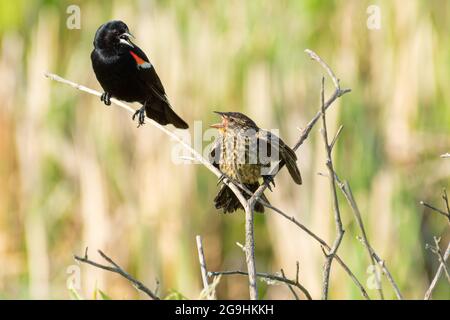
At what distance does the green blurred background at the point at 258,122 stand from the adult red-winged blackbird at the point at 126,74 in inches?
69.2

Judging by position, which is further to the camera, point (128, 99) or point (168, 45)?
point (168, 45)

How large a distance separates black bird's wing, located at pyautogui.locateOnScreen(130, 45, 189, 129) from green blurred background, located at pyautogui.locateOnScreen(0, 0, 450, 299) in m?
1.79

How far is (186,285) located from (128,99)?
2328 millimetres

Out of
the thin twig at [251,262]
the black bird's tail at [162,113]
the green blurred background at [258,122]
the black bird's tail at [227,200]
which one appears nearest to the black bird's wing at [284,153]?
the black bird's tail at [227,200]

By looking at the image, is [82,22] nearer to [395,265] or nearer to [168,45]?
[168,45]

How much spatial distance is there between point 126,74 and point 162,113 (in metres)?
0.18

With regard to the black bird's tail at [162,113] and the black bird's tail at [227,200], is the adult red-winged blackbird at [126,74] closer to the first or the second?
the black bird's tail at [162,113]

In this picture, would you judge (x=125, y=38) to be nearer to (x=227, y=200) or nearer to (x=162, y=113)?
(x=162, y=113)

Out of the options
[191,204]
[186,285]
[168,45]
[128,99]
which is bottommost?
[186,285]

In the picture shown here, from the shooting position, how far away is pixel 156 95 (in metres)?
2.56

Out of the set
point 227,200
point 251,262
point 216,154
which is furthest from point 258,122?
point 251,262

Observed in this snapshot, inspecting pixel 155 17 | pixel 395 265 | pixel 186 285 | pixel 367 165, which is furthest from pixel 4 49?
pixel 395 265

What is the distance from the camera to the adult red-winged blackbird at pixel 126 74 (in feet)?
8.42

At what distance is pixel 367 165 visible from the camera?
438 cm
